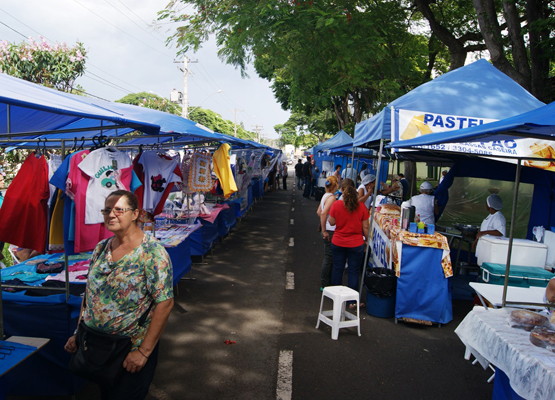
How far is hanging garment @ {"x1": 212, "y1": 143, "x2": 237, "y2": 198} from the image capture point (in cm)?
740

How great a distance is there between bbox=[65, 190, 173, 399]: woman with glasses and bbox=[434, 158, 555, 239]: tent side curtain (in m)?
7.03

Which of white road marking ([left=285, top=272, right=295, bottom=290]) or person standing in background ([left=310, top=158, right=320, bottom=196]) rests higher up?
person standing in background ([left=310, top=158, right=320, bottom=196])

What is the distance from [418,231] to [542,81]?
5195 mm

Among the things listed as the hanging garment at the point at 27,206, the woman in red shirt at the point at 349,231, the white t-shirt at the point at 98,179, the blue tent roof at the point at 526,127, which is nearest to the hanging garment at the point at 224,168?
the woman in red shirt at the point at 349,231

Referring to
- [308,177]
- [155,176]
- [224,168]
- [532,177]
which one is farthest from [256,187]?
[155,176]

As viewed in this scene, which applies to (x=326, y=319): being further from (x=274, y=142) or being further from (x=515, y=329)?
(x=274, y=142)

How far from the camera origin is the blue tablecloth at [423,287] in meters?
5.51

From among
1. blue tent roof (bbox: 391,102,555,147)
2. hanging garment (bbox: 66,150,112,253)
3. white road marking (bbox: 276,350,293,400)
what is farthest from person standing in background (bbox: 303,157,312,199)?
hanging garment (bbox: 66,150,112,253)

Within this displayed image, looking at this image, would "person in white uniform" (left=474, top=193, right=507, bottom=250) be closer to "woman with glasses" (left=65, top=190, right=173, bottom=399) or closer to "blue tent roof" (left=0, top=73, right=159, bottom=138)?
"blue tent roof" (left=0, top=73, right=159, bottom=138)

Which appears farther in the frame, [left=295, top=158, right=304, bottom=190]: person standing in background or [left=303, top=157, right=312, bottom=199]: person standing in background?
[left=295, top=158, right=304, bottom=190]: person standing in background

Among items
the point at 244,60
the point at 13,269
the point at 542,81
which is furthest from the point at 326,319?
the point at 244,60

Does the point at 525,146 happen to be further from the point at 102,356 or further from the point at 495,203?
the point at 102,356

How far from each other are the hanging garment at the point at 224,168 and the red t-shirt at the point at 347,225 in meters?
2.28

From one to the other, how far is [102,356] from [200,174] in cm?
551
